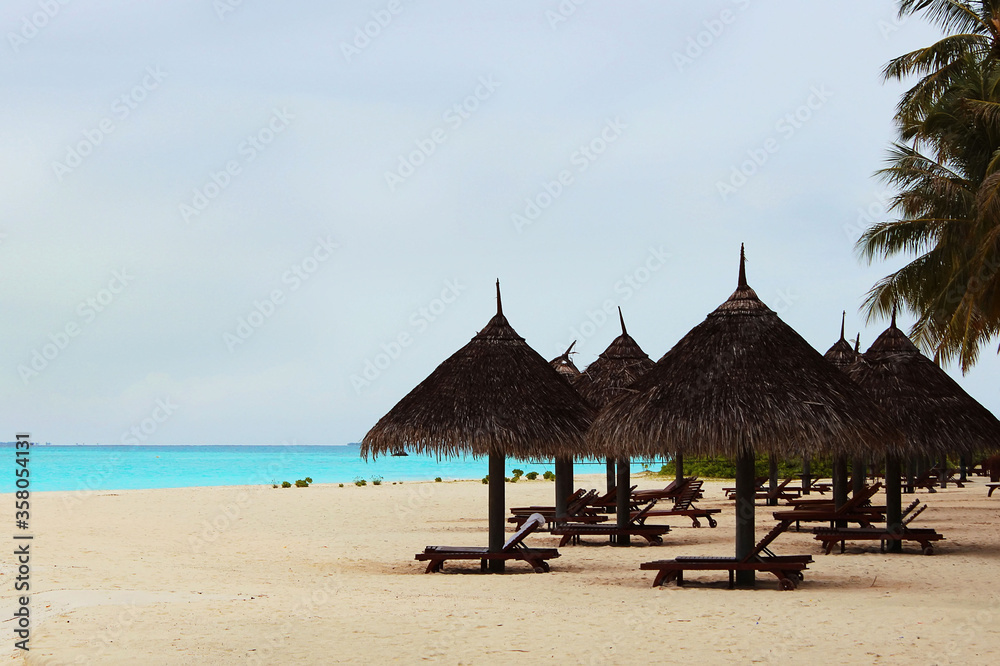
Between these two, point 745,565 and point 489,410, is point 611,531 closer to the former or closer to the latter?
point 489,410

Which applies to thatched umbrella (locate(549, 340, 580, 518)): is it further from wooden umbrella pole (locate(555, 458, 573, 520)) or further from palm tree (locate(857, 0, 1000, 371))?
palm tree (locate(857, 0, 1000, 371))

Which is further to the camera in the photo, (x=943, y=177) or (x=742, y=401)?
(x=943, y=177)

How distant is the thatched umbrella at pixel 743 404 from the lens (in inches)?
427

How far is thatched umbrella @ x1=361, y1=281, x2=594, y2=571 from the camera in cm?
1238

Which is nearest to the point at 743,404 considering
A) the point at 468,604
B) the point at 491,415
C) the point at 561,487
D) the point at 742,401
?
the point at 742,401

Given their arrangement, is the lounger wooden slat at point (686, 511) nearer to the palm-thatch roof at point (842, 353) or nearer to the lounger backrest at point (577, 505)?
the lounger backrest at point (577, 505)

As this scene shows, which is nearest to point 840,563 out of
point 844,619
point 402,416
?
point 844,619

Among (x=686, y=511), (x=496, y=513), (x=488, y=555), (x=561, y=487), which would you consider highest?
(x=561, y=487)

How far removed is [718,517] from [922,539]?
7.27 meters

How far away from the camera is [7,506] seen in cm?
2531

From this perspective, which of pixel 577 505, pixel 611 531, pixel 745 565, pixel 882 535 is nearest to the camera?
pixel 745 565

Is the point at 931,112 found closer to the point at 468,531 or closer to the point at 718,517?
the point at 718,517

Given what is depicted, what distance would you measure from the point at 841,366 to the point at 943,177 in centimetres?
422

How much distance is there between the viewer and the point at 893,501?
15.0m
